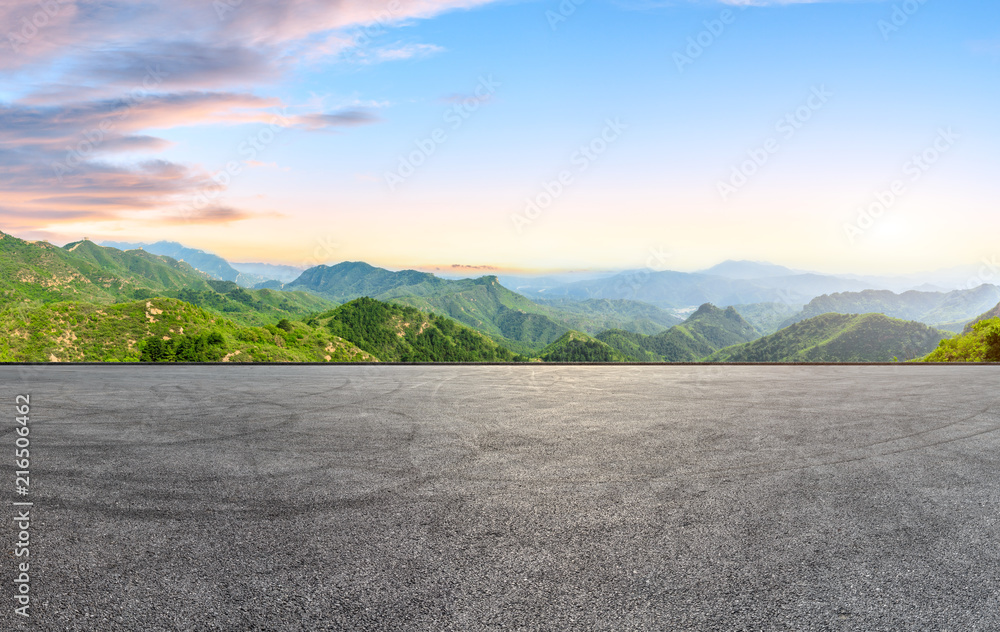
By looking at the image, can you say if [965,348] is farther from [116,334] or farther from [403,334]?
[403,334]

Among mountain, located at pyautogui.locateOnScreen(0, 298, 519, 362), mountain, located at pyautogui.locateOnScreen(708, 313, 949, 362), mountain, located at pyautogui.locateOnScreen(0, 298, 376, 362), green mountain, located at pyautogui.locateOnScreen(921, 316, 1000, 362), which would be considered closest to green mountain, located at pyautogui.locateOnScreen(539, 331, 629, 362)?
mountain, located at pyautogui.locateOnScreen(708, 313, 949, 362)

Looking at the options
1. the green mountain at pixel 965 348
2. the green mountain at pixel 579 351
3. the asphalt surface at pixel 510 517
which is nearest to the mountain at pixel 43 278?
the green mountain at pixel 579 351

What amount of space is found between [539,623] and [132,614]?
2.60m

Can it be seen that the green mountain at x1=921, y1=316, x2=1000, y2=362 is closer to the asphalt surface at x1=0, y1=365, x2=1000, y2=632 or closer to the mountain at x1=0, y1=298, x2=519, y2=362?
the asphalt surface at x1=0, y1=365, x2=1000, y2=632

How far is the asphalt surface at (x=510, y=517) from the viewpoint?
3.51 metres

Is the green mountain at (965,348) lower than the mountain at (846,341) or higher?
higher

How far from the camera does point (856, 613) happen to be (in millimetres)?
3459

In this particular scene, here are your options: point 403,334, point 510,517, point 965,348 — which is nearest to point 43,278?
point 403,334

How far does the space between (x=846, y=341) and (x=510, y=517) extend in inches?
7524

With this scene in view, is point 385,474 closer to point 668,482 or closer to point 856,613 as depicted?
point 668,482

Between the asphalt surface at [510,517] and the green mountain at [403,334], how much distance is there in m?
117

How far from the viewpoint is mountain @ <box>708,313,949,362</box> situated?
156375 millimetres

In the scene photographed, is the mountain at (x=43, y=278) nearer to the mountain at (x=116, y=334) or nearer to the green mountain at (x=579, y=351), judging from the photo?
the mountain at (x=116, y=334)

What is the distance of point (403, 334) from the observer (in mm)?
141500
